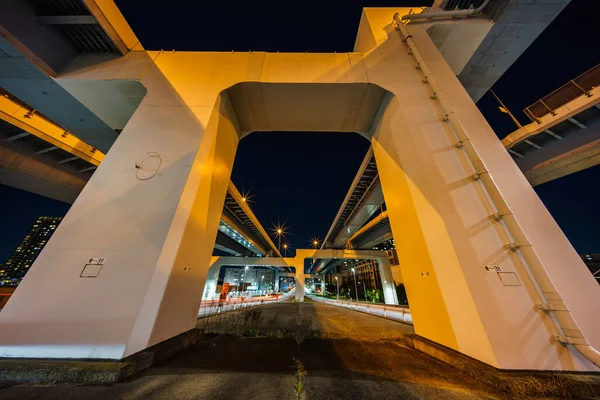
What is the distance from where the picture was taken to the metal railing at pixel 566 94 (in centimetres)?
675

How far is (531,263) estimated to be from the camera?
2.90 metres

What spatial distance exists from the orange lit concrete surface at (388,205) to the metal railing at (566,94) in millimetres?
5758

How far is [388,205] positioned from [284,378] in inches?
173

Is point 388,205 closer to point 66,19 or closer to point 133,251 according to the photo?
point 133,251

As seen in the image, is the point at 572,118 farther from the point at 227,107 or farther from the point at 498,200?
the point at 227,107

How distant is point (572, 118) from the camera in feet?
23.9


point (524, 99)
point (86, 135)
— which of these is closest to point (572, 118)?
point (524, 99)

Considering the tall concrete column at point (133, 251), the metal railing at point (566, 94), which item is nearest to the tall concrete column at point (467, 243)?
the tall concrete column at point (133, 251)

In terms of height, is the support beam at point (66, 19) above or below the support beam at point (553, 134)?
below

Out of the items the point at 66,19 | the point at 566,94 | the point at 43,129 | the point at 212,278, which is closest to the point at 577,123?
the point at 566,94

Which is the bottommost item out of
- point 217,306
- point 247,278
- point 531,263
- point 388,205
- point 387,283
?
point 217,306

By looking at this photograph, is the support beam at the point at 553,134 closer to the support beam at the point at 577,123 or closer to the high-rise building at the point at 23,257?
the support beam at the point at 577,123

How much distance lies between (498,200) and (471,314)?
200cm

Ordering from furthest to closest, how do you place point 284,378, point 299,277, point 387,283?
point 299,277
point 387,283
point 284,378
